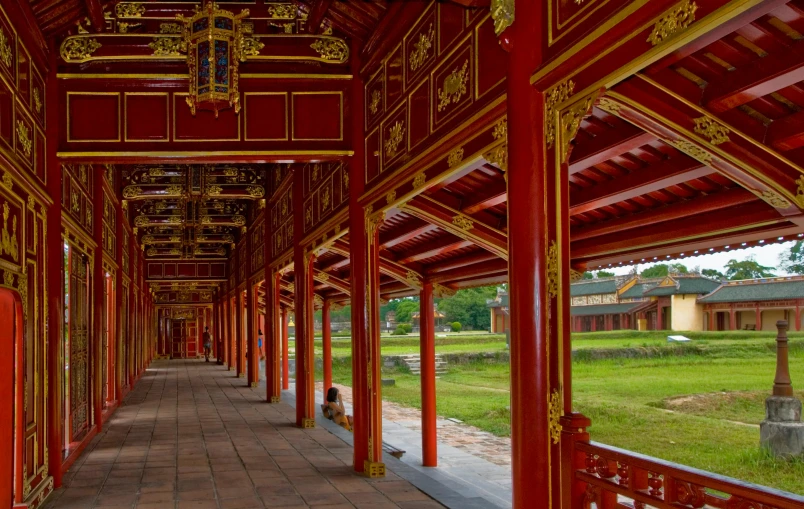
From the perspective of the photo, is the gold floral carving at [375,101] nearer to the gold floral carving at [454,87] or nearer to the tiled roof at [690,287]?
the gold floral carving at [454,87]

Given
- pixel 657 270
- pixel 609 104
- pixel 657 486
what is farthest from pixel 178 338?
pixel 657 486

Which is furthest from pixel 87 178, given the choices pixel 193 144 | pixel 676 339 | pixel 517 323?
pixel 676 339

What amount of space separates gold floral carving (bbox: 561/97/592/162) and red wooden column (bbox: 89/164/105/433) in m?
9.28

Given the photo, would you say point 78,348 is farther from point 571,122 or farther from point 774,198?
point 774,198

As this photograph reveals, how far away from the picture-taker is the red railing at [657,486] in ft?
8.73

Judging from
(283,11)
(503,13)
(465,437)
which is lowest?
(465,437)

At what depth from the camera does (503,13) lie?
4289 millimetres

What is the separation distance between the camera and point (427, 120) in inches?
243

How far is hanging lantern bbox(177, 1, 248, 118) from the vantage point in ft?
24.3

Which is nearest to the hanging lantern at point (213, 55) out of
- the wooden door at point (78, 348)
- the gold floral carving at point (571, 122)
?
the wooden door at point (78, 348)

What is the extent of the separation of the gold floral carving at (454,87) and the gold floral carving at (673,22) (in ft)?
7.59

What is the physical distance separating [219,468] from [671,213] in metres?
5.61

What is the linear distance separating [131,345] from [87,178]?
9.26 meters

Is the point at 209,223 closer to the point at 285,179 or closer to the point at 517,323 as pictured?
the point at 285,179
